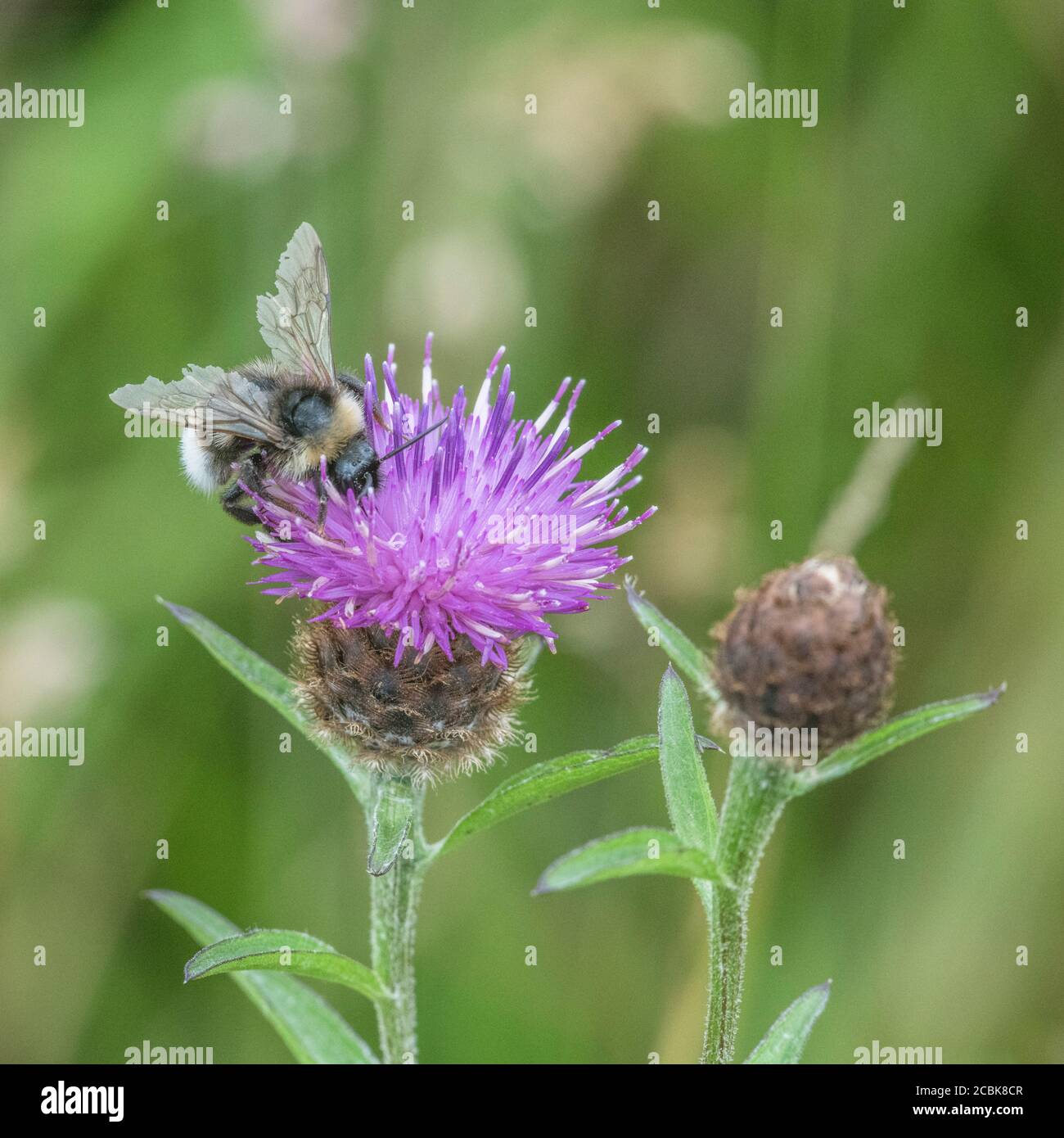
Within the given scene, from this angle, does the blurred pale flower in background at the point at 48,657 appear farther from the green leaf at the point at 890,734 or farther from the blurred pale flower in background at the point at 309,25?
the green leaf at the point at 890,734

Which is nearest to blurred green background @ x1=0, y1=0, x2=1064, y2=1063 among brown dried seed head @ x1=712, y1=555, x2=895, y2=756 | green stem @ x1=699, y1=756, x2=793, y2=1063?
green stem @ x1=699, y1=756, x2=793, y2=1063

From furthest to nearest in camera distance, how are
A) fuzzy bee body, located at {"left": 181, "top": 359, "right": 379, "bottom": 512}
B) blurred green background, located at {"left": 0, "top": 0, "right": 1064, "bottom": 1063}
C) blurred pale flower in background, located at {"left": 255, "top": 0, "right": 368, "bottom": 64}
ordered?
blurred pale flower in background, located at {"left": 255, "top": 0, "right": 368, "bottom": 64} < blurred green background, located at {"left": 0, "top": 0, "right": 1064, "bottom": 1063} < fuzzy bee body, located at {"left": 181, "top": 359, "right": 379, "bottom": 512}

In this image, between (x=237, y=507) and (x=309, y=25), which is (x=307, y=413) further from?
(x=309, y=25)

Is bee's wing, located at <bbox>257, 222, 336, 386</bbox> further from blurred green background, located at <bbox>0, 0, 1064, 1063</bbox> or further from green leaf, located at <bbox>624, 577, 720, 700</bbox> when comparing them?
blurred green background, located at <bbox>0, 0, 1064, 1063</bbox>

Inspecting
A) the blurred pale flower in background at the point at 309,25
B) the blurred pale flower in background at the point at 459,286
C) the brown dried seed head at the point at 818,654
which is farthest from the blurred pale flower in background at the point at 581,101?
the brown dried seed head at the point at 818,654

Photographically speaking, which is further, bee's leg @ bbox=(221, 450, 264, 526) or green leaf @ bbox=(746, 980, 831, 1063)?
bee's leg @ bbox=(221, 450, 264, 526)

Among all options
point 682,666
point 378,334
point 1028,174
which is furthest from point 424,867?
point 1028,174
